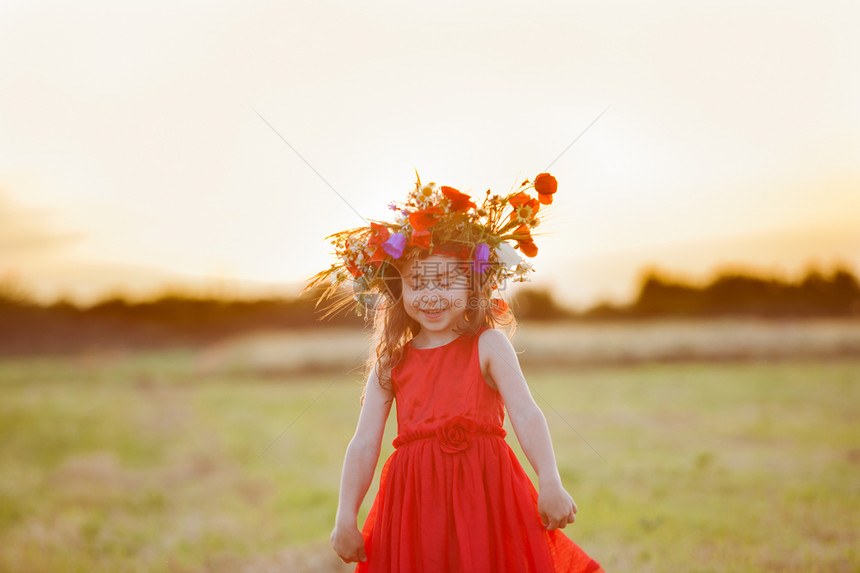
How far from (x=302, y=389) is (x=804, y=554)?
11.4 meters

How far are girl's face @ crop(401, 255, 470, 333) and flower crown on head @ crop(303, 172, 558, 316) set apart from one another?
44mm

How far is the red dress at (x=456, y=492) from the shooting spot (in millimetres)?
2605

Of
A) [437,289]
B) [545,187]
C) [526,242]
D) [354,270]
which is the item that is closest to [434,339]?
[437,289]

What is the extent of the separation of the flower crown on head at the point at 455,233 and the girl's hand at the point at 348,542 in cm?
101

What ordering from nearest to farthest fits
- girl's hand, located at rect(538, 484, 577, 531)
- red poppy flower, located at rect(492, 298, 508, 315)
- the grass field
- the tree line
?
1. girl's hand, located at rect(538, 484, 577, 531)
2. red poppy flower, located at rect(492, 298, 508, 315)
3. the grass field
4. the tree line

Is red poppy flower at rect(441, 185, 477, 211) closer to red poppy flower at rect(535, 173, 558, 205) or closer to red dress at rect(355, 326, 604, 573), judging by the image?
red poppy flower at rect(535, 173, 558, 205)

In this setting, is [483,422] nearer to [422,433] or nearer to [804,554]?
[422,433]

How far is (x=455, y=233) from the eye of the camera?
111 inches

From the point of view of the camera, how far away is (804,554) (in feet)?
14.3

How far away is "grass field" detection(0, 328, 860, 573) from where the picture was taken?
5008mm

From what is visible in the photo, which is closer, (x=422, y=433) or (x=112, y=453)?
(x=422, y=433)

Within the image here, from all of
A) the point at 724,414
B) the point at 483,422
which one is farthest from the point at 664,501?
the point at 724,414

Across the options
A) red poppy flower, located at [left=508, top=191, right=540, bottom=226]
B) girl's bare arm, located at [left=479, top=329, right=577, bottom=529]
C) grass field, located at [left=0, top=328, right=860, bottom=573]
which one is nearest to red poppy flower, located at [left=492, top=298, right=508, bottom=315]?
girl's bare arm, located at [left=479, top=329, right=577, bottom=529]

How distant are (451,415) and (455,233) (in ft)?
2.40
